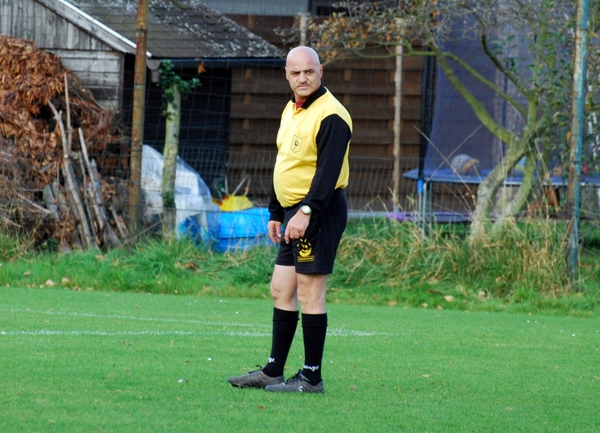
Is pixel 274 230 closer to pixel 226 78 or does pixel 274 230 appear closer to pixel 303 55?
pixel 303 55

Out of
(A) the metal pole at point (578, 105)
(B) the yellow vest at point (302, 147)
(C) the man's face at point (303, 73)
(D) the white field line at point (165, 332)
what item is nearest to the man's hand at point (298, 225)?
(B) the yellow vest at point (302, 147)

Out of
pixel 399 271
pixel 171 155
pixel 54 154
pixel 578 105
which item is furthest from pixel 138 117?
pixel 578 105

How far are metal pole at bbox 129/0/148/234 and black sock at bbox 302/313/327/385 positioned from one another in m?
6.82

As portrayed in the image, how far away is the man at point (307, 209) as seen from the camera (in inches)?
194

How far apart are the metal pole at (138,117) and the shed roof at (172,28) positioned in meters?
1.84

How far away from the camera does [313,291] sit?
510cm

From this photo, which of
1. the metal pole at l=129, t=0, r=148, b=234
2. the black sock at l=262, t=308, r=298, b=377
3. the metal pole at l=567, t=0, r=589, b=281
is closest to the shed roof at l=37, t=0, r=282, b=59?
the metal pole at l=129, t=0, r=148, b=234

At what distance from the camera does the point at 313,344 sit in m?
5.11

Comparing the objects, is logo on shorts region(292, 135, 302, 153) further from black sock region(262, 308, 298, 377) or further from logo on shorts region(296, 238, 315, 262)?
black sock region(262, 308, 298, 377)

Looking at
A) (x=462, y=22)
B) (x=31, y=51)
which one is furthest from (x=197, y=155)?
(x=462, y=22)

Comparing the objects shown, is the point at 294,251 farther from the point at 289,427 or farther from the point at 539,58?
the point at 539,58

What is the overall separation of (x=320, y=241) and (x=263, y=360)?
1.32 metres

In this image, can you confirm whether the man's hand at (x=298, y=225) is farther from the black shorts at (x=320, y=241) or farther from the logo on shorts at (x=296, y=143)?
the logo on shorts at (x=296, y=143)

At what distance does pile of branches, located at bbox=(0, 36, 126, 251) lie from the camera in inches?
470
